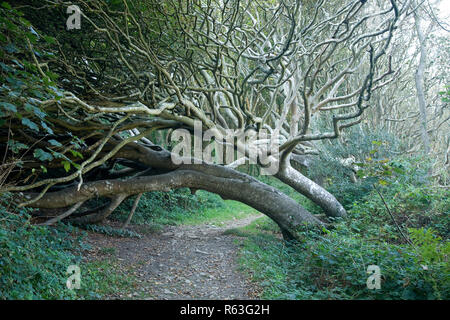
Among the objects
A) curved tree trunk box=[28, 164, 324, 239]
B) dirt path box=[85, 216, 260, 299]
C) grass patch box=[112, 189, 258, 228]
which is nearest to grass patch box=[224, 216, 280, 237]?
dirt path box=[85, 216, 260, 299]

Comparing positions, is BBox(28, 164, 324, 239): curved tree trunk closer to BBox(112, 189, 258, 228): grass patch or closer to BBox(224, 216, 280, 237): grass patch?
BBox(224, 216, 280, 237): grass patch

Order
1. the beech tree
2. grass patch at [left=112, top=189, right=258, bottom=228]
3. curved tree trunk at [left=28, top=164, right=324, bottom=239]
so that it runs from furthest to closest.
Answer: grass patch at [left=112, top=189, right=258, bottom=228]
curved tree trunk at [left=28, top=164, right=324, bottom=239]
the beech tree

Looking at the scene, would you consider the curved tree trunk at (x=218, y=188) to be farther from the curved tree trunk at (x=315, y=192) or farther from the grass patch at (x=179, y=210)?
the grass patch at (x=179, y=210)

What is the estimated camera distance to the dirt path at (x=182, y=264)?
4.79m

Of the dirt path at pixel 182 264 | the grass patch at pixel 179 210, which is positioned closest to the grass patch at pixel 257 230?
the dirt path at pixel 182 264

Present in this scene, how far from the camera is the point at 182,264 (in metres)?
6.14

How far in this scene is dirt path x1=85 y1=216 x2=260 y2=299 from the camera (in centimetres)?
479

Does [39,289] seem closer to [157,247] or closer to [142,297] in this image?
[142,297]

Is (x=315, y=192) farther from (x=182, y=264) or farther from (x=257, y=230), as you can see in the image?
(x=182, y=264)

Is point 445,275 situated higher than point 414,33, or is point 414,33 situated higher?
point 414,33

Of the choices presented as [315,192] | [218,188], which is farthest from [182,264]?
[315,192]

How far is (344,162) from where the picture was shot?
957cm
